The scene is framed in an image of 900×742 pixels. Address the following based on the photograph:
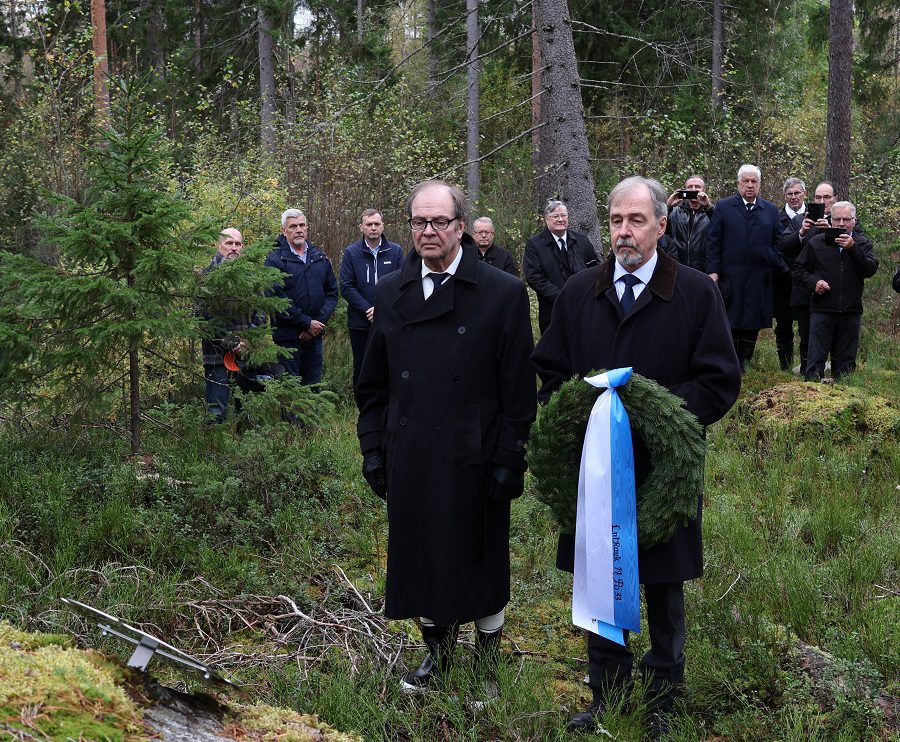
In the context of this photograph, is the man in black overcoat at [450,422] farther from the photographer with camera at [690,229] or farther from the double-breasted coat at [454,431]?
the photographer with camera at [690,229]

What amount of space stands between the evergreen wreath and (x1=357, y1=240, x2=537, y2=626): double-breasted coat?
259mm

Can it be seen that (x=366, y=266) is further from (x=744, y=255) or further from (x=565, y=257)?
(x=744, y=255)

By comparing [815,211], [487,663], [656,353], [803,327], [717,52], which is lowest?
[487,663]

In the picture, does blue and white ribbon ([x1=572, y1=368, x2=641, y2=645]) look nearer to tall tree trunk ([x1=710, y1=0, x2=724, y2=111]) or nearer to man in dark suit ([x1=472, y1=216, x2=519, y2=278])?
man in dark suit ([x1=472, y1=216, x2=519, y2=278])

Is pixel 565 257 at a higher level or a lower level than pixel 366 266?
higher

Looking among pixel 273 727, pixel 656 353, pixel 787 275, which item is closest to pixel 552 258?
pixel 787 275

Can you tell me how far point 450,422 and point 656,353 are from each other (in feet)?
3.18

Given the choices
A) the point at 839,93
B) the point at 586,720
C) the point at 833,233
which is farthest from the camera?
the point at 839,93

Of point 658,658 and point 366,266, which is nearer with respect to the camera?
point 658,658

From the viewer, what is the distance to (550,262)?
412 inches

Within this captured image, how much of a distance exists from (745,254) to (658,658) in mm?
7286

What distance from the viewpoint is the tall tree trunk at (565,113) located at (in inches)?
442

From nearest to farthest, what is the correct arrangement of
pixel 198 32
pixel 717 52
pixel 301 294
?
pixel 301 294 → pixel 717 52 → pixel 198 32

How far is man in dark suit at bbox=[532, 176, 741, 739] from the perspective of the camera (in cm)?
391
